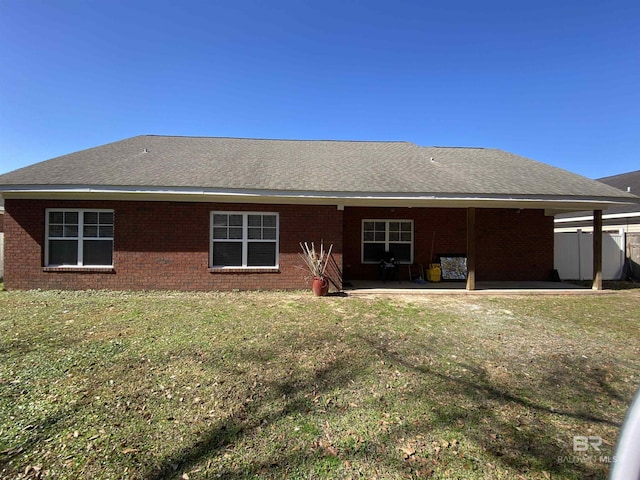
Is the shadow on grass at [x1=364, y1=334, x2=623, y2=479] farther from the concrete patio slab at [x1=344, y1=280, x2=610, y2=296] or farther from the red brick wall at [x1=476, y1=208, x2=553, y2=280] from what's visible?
the red brick wall at [x1=476, y1=208, x2=553, y2=280]

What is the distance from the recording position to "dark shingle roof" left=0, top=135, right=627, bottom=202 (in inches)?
329

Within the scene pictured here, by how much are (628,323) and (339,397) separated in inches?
255

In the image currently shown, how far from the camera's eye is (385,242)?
11477 mm

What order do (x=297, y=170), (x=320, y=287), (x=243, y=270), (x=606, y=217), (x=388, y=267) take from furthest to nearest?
(x=606, y=217) → (x=388, y=267) → (x=297, y=170) → (x=243, y=270) → (x=320, y=287)

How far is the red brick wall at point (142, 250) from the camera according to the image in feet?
27.8

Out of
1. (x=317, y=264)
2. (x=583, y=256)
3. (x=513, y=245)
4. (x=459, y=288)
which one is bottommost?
(x=459, y=288)

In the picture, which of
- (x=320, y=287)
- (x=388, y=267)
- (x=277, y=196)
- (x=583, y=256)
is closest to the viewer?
(x=277, y=196)

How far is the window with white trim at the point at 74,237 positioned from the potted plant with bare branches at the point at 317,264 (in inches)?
208

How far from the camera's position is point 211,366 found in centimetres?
410

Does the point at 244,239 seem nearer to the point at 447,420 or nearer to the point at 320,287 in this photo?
the point at 320,287

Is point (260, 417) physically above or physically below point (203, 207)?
below

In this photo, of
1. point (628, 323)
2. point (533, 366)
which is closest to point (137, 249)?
point (533, 366)

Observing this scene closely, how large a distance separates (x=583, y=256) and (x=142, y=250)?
14.9 metres

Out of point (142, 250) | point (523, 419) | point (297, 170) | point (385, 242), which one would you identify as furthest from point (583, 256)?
point (142, 250)
